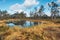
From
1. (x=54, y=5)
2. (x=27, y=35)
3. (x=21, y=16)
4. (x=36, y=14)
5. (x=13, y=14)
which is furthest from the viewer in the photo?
(x=13, y=14)

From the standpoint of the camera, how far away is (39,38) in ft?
37.4

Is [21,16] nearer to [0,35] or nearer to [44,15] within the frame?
[44,15]

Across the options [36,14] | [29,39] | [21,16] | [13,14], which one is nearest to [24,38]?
[29,39]

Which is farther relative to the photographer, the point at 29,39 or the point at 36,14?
the point at 36,14

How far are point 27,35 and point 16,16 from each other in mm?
105479

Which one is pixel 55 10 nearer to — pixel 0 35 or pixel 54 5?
pixel 54 5

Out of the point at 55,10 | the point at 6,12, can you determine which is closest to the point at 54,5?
the point at 55,10

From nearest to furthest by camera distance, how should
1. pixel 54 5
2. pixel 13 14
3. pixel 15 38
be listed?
pixel 15 38 → pixel 54 5 → pixel 13 14

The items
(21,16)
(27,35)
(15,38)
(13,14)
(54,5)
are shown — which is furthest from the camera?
(13,14)

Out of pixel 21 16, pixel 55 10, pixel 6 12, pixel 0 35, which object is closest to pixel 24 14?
pixel 21 16

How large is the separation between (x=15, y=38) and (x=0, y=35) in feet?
5.23

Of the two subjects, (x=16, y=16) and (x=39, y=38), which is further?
(x=16, y=16)

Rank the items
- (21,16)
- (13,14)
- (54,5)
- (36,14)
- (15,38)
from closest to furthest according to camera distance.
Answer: (15,38) < (54,5) < (36,14) < (21,16) < (13,14)

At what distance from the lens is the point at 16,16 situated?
383 ft
